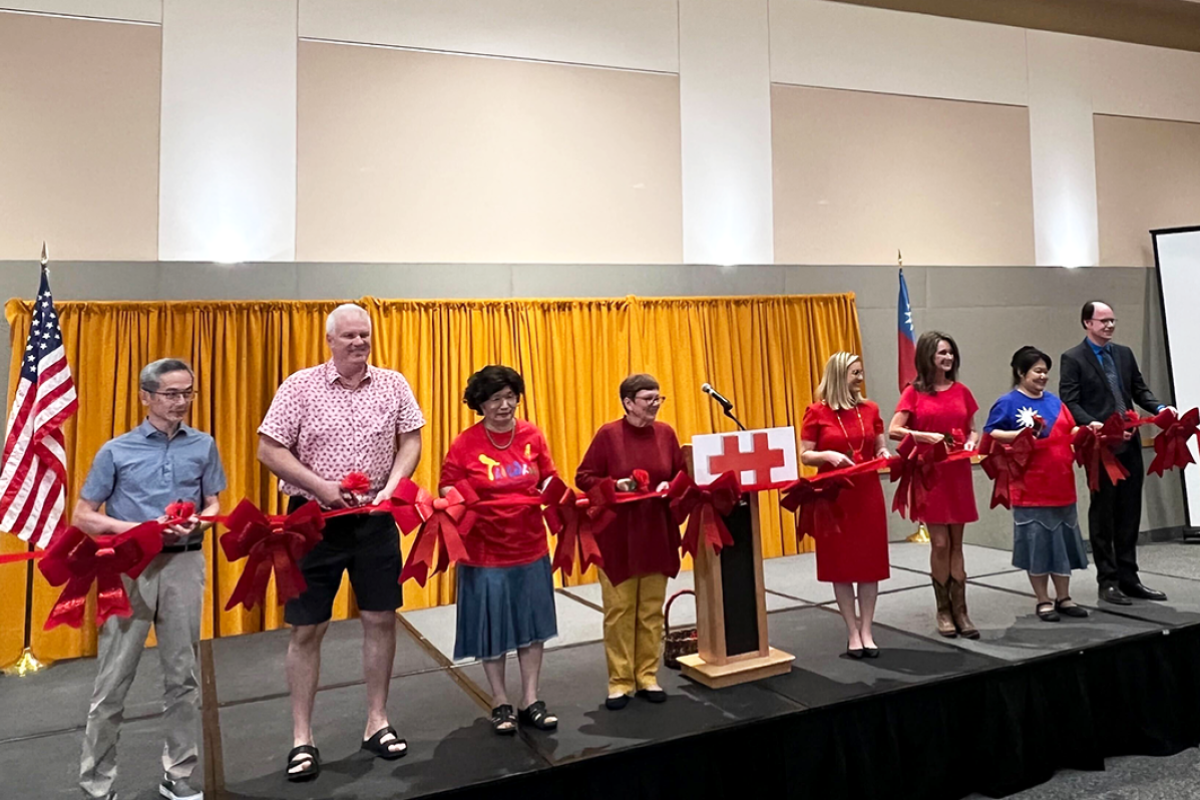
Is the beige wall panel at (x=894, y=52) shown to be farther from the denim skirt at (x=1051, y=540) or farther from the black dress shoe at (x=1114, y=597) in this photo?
the black dress shoe at (x=1114, y=597)

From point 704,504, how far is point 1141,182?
22.0 ft

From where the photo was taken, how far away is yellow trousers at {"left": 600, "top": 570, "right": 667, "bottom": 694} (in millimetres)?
3146

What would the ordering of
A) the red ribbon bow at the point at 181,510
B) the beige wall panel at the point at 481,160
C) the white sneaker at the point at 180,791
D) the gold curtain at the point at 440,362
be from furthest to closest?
the beige wall panel at the point at 481,160, the gold curtain at the point at 440,362, the white sneaker at the point at 180,791, the red ribbon bow at the point at 181,510

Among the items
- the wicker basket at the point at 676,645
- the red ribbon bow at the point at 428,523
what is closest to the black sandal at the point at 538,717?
the red ribbon bow at the point at 428,523

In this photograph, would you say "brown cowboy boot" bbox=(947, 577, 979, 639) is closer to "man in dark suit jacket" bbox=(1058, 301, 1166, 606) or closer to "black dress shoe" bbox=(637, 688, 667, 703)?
"man in dark suit jacket" bbox=(1058, 301, 1166, 606)

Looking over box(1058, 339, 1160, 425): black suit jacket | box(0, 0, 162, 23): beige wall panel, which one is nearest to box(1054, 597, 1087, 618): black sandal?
box(1058, 339, 1160, 425): black suit jacket

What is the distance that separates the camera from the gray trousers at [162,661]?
2473 millimetres

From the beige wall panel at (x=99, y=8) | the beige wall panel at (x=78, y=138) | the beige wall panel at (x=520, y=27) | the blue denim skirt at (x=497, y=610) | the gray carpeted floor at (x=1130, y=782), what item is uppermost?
the beige wall panel at (x=520, y=27)

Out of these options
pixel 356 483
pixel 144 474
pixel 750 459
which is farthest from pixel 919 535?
pixel 144 474

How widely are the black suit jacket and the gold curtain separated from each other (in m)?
2.01

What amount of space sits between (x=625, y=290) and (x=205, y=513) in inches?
146

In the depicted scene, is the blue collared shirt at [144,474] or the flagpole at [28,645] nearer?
the blue collared shirt at [144,474]

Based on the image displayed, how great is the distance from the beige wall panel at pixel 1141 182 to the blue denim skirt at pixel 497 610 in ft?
22.1

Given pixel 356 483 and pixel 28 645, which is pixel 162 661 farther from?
pixel 28 645
